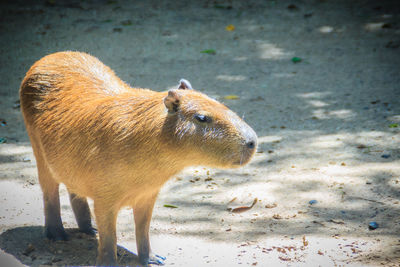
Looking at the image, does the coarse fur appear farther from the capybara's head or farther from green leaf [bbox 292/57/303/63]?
green leaf [bbox 292/57/303/63]

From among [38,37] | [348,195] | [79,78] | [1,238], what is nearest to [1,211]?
[1,238]

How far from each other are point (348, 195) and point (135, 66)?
4650mm

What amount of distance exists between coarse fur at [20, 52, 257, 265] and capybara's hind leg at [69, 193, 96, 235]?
22 cm

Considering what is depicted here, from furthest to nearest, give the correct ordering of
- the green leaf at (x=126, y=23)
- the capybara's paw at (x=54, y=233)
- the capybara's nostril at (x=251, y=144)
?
1. the green leaf at (x=126, y=23)
2. the capybara's paw at (x=54, y=233)
3. the capybara's nostril at (x=251, y=144)

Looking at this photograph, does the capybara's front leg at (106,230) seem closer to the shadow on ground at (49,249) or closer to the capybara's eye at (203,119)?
the shadow on ground at (49,249)

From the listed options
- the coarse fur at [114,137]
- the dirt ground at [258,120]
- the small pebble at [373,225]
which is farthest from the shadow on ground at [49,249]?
the small pebble at [373,225]

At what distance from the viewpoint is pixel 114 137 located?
312 centimetres

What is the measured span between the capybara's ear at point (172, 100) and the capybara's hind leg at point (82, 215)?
1566 mm

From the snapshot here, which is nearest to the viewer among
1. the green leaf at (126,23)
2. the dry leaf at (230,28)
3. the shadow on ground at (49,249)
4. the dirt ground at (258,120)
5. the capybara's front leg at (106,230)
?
the capybara's front leg at (106,230)

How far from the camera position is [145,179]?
3.09 m

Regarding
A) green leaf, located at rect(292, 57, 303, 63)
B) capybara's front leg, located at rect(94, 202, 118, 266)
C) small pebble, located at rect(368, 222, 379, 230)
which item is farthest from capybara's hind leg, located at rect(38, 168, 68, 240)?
green leaf, located at rect(292, 57, 303, 63)

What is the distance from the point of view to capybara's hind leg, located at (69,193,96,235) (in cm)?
411

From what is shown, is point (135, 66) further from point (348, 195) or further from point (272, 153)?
point (348, 195)

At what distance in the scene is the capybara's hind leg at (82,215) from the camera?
411cm
